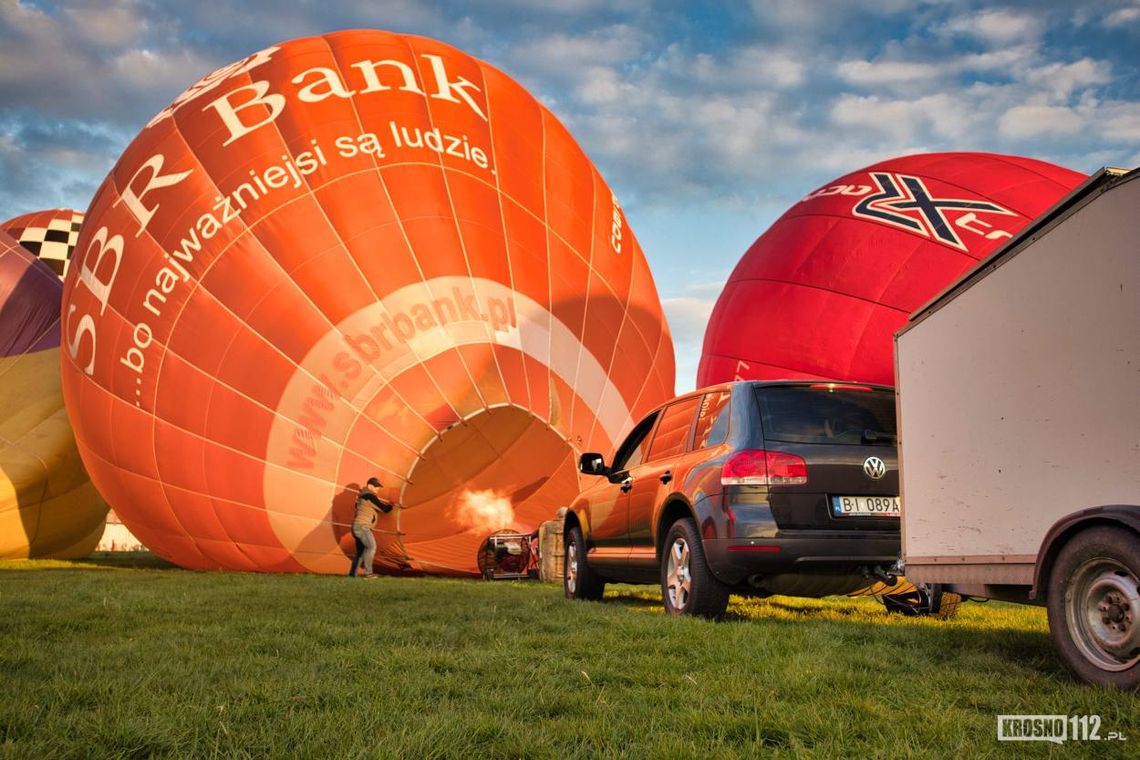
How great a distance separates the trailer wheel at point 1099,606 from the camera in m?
4.05

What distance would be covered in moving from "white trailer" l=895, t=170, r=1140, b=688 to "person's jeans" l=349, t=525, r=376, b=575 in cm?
815

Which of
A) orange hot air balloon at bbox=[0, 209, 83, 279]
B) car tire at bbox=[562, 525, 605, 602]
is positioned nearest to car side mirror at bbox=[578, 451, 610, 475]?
car tire at bbox=[562, 525, 605, 602]

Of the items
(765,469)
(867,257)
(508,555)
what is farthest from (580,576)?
(867,257)

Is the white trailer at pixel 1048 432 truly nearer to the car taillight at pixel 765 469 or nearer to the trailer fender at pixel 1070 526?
the trailer fender at pixel 1070 526

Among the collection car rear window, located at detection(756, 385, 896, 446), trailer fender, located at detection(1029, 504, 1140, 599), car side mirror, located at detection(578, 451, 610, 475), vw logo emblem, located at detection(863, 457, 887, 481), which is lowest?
trailer fender, located at detection(1029, 504, 1140, 599)

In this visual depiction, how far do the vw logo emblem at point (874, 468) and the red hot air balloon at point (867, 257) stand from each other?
6.30m

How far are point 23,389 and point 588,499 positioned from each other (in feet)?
47.6

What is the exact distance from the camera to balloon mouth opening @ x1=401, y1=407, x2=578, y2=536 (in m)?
13.0

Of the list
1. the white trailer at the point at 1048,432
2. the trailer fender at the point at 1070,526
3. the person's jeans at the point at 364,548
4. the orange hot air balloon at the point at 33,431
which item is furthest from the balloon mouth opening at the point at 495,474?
the orange hot air balloon at the point at 33,431

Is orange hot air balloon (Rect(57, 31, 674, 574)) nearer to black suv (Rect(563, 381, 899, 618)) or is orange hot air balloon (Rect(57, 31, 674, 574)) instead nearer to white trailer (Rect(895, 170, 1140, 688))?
black suv (Rect(563, 381, 899, 618))

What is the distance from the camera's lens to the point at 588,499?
9.79 metres

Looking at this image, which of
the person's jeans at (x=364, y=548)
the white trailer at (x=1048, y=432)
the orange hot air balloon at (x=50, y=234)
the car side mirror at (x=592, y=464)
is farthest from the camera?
the orange hot air balloon at (x=50, y=234)

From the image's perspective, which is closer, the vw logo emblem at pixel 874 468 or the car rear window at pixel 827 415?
the vw logo emblem at pixel 874 468

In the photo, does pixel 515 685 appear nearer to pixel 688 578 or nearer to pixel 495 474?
pixel 688 578
